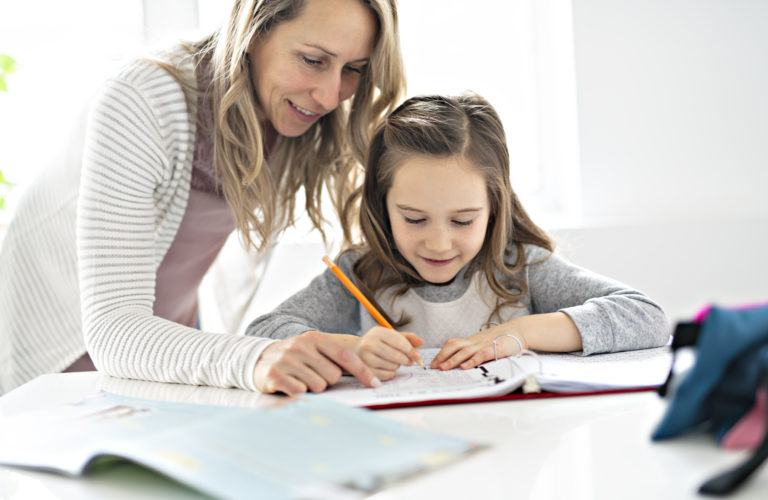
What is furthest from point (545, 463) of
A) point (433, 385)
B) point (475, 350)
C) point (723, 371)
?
point (475, 350)

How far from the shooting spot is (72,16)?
2.14 metres

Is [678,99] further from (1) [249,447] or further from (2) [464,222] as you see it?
(1) [249,447]

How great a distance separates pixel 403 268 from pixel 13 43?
5.28 feet

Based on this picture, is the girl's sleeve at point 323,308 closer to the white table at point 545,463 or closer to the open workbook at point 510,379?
the open workbook at point 510,379

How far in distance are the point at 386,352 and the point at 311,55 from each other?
0.53m

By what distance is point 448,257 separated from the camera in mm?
1132

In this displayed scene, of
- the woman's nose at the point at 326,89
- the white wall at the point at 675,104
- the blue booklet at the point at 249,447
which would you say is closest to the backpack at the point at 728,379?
the blue booklet at the point at 249,447

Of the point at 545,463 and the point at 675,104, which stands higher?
the point at 675,104

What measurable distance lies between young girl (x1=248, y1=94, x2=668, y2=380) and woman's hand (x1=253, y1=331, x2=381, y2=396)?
230mm

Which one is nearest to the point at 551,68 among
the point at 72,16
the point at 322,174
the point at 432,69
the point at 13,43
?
the point at 432,69

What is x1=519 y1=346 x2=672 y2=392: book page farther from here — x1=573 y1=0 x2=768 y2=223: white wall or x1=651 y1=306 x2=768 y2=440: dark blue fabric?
x1=573 y1=0 x2=768 y2=223: white wall

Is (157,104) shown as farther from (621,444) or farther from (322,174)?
(621,444)

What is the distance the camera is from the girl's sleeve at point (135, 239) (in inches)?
32.8

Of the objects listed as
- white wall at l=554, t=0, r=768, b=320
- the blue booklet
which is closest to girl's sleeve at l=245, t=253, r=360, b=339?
the blue booklet
